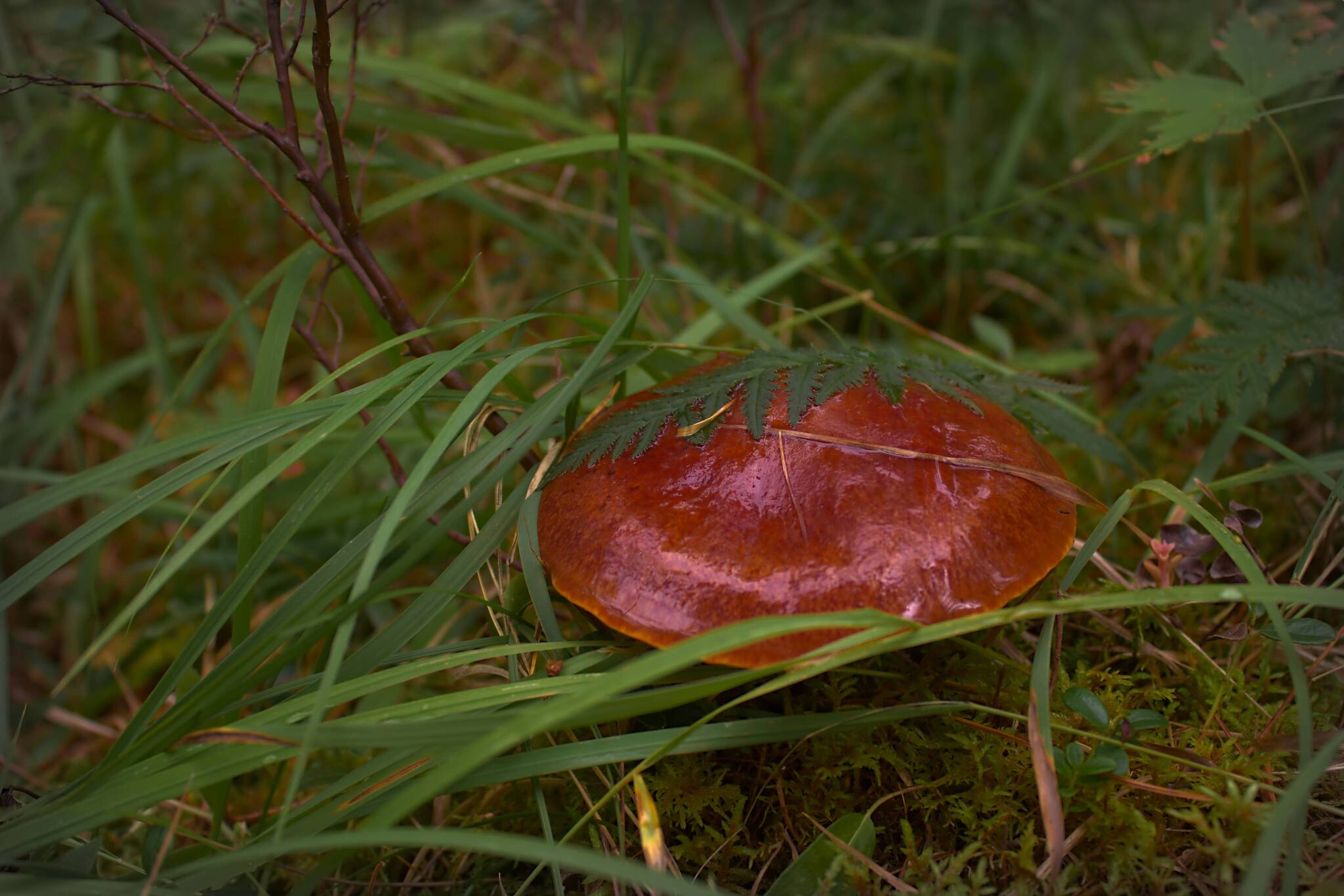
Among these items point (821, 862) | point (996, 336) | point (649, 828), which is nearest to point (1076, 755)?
point (821, 862)

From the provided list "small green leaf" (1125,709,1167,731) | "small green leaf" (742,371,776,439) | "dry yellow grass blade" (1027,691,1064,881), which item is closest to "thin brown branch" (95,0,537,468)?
"small green leaf" (742,371,776,439)

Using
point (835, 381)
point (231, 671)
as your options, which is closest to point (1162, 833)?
point (835, 381)

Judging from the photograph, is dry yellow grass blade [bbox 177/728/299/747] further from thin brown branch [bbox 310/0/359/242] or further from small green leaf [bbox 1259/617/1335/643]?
small green leaf [bbox 1259/617/1335/643]

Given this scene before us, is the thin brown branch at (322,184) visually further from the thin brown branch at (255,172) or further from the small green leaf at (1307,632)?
the small green leaf at (1307,632)

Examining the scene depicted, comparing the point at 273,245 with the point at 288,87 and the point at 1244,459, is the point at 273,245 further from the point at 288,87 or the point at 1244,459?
the point at 1244,459

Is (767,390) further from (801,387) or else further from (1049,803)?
(1049,803)
